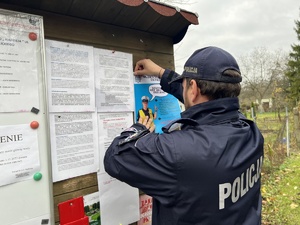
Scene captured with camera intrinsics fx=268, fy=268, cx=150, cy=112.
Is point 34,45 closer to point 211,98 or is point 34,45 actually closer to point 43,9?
point 43,9

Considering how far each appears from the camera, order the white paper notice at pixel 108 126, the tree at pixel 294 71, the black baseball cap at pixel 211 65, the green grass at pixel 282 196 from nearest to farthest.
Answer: the black baseball cap at pixel 211 65
the white paper notice at pixel 108 126
the green grass at pixel 282 196
the tree at pixel 294 71

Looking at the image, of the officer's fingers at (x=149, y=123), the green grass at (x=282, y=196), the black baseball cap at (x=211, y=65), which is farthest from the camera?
the green grass at (x=282, y=196)

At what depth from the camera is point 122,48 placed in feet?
6.50

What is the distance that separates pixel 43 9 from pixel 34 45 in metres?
0.24

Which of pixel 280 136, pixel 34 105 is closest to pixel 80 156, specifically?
pixel 34 105

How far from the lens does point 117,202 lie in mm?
1909

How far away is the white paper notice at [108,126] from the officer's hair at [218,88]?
703 millimetres

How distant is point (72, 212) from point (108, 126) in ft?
1.95

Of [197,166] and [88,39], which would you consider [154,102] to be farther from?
[197,166]

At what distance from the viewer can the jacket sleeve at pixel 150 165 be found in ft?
4.25

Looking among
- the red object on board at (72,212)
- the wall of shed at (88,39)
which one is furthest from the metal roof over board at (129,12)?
the red object on board at (72,212)

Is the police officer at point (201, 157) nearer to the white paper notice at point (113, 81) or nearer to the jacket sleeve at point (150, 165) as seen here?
the jacket sleeve at point (150, 165)

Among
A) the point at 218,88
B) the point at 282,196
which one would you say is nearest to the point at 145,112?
the point at 218,88

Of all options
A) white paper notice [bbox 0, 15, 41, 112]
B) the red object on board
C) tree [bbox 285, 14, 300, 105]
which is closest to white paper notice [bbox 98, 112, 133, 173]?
the red object on board
